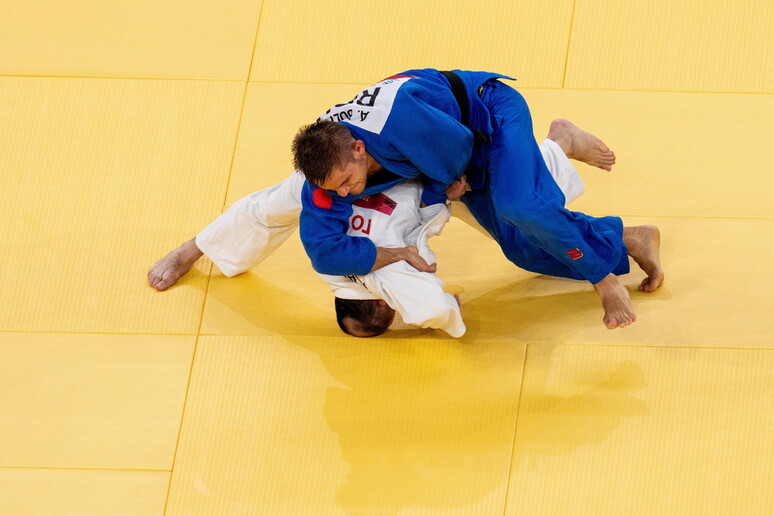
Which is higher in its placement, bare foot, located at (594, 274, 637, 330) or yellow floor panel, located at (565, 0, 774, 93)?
yellow floor panel, located at (565, 0, 774, 93)

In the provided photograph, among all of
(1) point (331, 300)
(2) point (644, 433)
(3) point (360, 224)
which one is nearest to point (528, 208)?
(3) point (360, 224)

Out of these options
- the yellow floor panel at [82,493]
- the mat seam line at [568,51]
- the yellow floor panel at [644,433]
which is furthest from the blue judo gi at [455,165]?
the yellow floor panel at [82,493]

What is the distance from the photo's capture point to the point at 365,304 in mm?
2898

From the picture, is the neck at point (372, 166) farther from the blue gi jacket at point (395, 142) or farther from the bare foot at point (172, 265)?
the bare foot at point (172, 265)

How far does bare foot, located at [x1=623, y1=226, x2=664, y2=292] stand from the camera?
116 inches

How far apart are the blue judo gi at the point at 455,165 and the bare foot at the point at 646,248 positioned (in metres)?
0.11

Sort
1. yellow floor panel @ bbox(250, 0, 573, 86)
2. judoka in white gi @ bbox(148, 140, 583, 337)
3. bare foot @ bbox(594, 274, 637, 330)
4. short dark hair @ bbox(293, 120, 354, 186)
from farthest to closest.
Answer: yellow floor panel @ bbox(250, 0, 573, 86), bare foot @ bbox(594, 274, 637, 330), judoka in white gi @ bbox(148, 140, 583, 337), short dark hair @ bbox(293, 120, 354, 186)

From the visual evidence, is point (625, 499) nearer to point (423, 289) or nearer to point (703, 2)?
point (423, 289)

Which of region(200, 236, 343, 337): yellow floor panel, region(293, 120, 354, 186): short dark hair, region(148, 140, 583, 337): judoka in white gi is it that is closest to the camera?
region(293, 120, 354, 186): short dark hair

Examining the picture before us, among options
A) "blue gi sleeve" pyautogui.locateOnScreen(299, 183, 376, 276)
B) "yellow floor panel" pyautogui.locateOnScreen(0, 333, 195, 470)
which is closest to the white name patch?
"blue gi sleeve" pyautogui.locateOnScreen(299, 183, 376, 276)

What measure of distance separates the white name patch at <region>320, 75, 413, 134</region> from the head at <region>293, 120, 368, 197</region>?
0.18ft

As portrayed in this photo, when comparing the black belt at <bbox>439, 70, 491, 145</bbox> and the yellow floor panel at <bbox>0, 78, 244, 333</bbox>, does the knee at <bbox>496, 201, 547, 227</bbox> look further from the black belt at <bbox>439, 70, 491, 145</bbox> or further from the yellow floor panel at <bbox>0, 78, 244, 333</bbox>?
the yellow floor panel at <bbox>0, 78, 244, 333</bbox>

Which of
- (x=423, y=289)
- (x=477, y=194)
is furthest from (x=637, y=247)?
(x=423, y=289)

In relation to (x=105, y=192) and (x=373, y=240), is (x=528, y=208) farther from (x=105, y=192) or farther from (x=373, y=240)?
(x=105, y=192)
